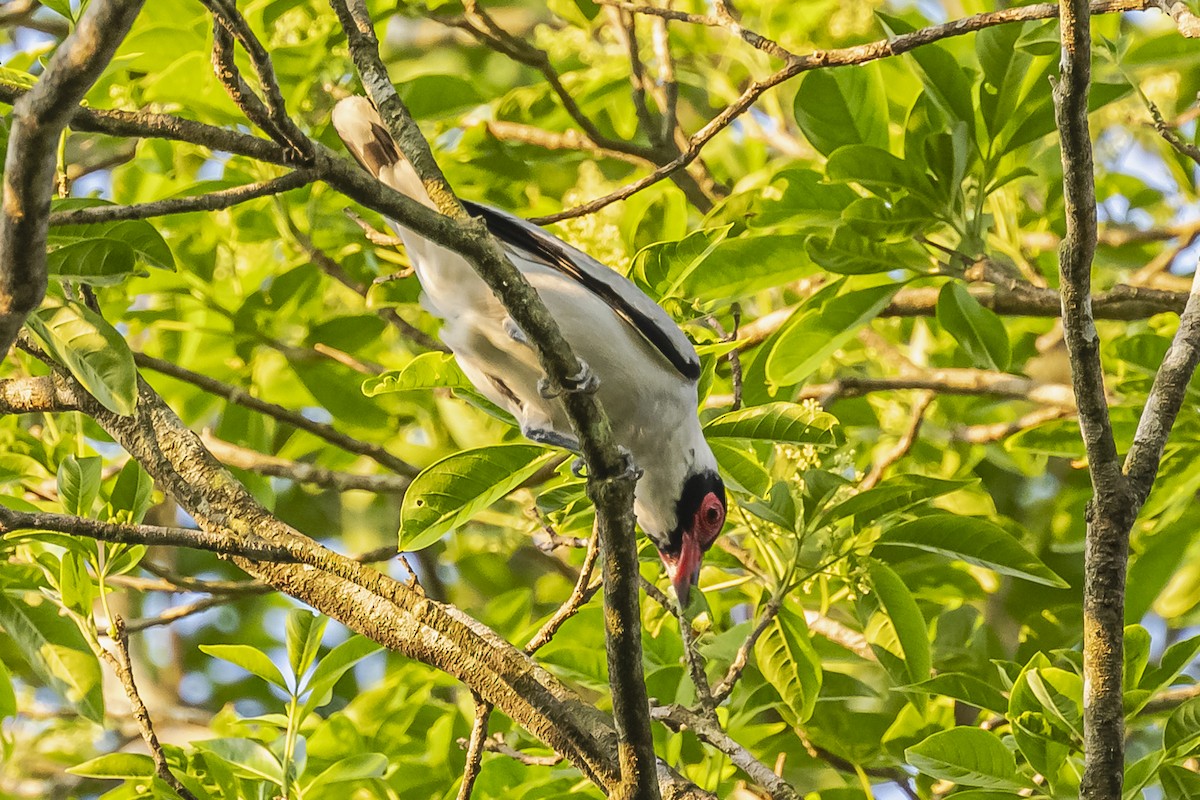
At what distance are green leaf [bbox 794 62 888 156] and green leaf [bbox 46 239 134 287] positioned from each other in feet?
7.26

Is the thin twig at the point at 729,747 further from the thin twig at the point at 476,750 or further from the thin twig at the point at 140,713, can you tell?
the thin twig at the point at 140,713

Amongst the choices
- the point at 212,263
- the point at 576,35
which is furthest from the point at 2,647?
the point at 576,35

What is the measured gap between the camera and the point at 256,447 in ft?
19.0

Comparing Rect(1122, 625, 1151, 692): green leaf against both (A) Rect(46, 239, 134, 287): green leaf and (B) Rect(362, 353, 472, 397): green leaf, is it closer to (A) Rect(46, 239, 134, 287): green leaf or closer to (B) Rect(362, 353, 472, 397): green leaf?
(B) Rect(362, 353, 472, 397): green leaf

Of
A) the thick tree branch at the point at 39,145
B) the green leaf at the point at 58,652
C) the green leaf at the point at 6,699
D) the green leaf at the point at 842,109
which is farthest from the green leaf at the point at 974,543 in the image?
the green leaf at the point at 6,699

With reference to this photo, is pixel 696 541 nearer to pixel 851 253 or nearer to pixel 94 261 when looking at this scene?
pixel 851 253

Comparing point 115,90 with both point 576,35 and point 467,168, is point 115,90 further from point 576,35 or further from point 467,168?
point 576,35

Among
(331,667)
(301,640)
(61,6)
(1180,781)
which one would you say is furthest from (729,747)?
(61,6)

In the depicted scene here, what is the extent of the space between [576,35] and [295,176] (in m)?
3.96

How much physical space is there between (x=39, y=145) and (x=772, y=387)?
108 inches

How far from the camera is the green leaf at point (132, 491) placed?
11.5 ft

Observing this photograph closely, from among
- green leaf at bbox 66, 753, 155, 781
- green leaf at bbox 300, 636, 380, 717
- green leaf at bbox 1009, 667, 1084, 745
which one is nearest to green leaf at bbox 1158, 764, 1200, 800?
green leaf at bbox 1009, 667, 1084, 745

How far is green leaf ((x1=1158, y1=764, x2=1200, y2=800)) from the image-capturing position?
10.2 feet

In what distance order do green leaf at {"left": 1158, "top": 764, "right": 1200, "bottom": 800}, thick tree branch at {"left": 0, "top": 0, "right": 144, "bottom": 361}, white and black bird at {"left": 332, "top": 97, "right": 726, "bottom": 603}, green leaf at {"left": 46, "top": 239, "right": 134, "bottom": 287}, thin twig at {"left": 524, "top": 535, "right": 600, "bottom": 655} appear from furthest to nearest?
white and black bird at {"left": 332, "top": 97, "right": 726, "bottom": 603}
thin twig at {"left": 524, "top": 535, "right": 600, "bottom": 655}
green leaf at {"left": 1158, "top": 764, "right": 1200, "bottom": 800}
green leaf at {"left": 46, "top": 239, "right": 134, "bottom": 287}
thick tree branch at {"left": 0, "top": 0, "right": 144, "bottom": 361}
